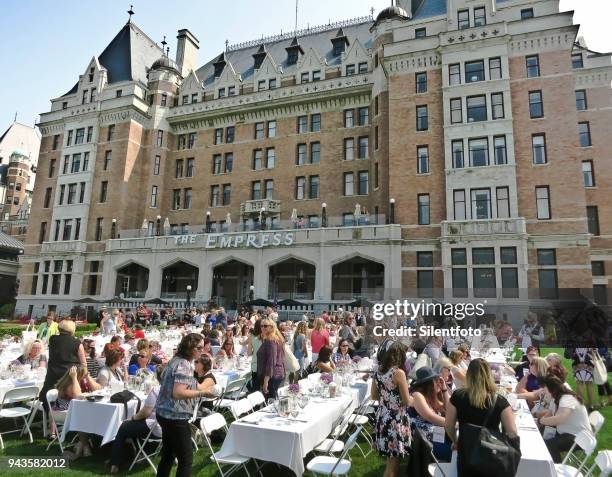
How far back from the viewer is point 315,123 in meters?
36.7

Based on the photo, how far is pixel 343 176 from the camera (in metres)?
34.8

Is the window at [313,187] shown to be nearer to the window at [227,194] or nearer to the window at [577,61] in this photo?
the window at [227,194]

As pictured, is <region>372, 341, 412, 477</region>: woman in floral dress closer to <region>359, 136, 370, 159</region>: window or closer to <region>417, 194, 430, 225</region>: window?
<region>417, 194, 430, 225</region>: window

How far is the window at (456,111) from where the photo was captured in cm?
2825

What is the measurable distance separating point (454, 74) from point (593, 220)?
14.5 m

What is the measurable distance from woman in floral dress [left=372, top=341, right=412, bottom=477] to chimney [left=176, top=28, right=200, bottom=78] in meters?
46.2

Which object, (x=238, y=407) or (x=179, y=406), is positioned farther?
(x=238, y=407)

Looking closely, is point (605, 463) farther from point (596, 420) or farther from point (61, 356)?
point (61, 356)

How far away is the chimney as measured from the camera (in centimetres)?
4600

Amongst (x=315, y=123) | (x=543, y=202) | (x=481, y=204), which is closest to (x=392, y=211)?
(x=481, y=204)

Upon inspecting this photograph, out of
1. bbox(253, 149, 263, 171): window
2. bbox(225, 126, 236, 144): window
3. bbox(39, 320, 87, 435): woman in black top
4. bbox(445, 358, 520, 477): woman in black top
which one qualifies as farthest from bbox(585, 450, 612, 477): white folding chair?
bbox(225, 126, 236, 144): window

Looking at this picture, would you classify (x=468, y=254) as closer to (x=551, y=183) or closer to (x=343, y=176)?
(x=551, y=183)

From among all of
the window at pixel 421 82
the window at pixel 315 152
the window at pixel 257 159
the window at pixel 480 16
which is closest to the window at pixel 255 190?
the window at pixel 257 159

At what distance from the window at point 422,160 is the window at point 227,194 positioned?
1736 centimetres
